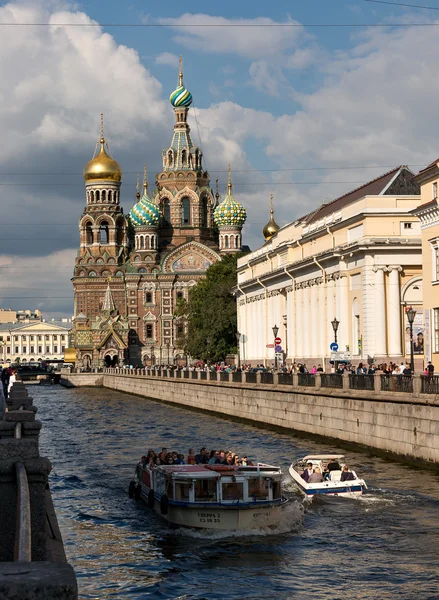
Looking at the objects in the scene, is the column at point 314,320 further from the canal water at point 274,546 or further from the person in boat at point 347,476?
the person in boat at point 347,476

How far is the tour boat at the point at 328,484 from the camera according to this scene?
25.6 m

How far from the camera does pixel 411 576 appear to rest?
17438 millimetres

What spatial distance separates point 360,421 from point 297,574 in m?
16.8

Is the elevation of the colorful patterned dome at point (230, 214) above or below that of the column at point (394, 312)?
above

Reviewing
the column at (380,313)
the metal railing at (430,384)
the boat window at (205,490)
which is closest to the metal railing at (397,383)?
the metal railing at (430,384)

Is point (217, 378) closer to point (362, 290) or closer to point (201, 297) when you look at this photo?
point (362, 290)

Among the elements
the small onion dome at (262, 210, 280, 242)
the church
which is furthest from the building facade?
the church

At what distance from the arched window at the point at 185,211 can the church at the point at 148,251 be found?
0.44 feet

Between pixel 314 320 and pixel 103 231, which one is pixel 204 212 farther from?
pixel 314 320

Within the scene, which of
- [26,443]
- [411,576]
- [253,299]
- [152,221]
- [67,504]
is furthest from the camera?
[152,221]

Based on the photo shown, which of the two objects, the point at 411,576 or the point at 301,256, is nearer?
the point at 411,576

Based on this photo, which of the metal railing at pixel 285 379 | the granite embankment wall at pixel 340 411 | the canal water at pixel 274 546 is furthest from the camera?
the metal railing at pixel 285 379

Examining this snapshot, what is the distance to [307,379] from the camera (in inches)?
1688

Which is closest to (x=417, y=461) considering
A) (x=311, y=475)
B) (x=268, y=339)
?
(x=311, y=475)
